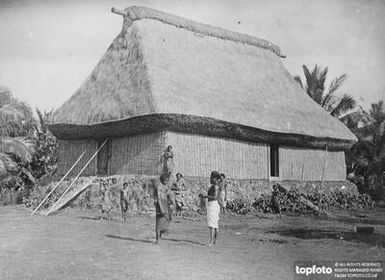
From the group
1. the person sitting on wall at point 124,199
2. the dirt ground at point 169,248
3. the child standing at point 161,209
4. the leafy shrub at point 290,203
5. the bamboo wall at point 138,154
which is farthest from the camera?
the leafy shrub at point 290,203

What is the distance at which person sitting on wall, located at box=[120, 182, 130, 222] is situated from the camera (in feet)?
24.5

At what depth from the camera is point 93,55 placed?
640cm

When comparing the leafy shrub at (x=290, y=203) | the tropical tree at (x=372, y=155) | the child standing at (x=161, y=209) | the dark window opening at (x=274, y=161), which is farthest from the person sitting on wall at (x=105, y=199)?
the tropical tree at (x=372, y=155)

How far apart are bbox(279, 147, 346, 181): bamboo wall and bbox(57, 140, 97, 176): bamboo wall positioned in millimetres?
3584

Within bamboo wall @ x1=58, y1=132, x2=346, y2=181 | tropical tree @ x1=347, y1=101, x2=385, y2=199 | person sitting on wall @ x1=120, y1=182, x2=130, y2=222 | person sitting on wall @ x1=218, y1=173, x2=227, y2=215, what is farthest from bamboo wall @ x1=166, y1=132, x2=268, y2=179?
tropical tree @ x1=347, y1=101, x2=385, y2=199

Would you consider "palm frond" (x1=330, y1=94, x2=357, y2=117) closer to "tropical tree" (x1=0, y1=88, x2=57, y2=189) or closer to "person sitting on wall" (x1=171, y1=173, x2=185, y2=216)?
"person sitting on wall" (x1=171, y1=173, x2=185, y2=216)

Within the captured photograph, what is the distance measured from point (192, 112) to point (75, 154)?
116 inches

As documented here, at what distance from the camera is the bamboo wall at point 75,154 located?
945 cm

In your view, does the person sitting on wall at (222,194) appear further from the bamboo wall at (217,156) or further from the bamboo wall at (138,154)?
the bamboo wall at (138,154)

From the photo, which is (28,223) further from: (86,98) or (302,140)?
(302,140)

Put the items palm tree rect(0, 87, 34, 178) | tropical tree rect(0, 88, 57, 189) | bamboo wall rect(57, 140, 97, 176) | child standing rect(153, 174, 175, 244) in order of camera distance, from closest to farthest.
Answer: child standing rect(153, 174, 175, 244) → palm tree rect(0, 87, 34, 178) → tropical tree rect(0, 88, 57, 189) → bamboo wall rect(57, 140, 97, 176)

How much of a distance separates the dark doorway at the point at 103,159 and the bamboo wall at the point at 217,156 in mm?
1639

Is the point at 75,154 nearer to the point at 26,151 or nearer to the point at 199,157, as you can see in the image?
the point at 26,151

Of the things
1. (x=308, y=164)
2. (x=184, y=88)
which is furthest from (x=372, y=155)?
(x=184, y=88)
